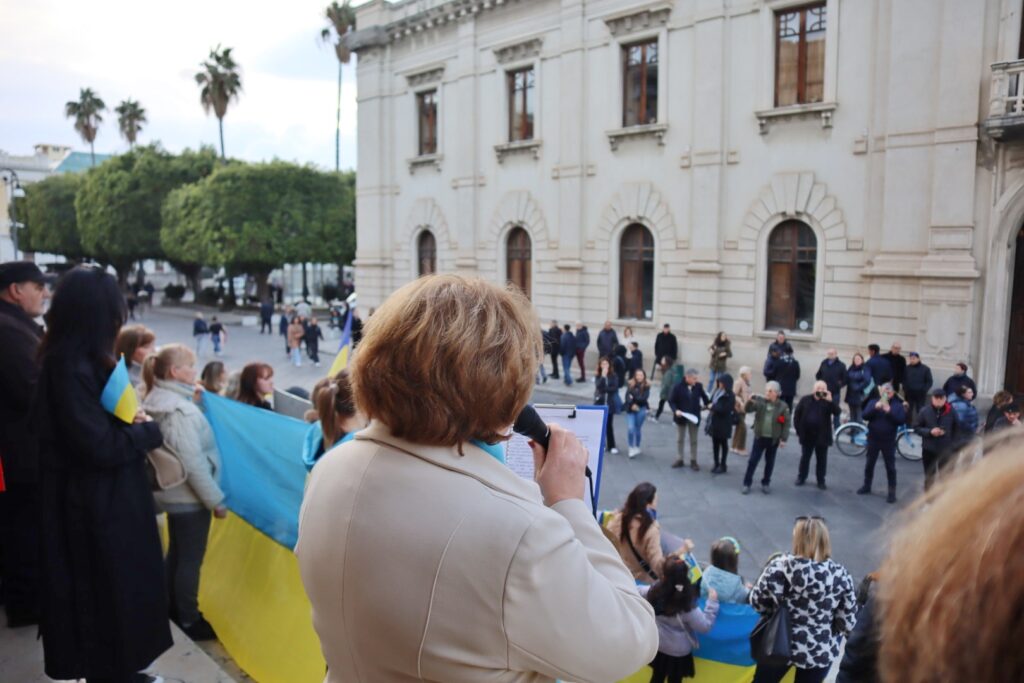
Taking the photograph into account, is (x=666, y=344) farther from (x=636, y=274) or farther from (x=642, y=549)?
(x=642, y=549)

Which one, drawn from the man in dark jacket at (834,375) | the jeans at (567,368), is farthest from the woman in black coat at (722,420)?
the jeans at (567,368)

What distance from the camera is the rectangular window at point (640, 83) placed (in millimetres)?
20000

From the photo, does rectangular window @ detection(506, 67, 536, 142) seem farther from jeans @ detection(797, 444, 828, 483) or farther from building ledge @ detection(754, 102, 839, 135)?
jeans @ detection(797, 444, 828, 483)

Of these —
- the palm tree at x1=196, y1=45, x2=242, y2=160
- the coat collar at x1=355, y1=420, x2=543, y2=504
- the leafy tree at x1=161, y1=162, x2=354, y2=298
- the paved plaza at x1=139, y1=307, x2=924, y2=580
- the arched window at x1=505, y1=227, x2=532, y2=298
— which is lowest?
the paved plaza at x1=139, y1=307, x2=924, y2=580

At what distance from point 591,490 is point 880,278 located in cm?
1581

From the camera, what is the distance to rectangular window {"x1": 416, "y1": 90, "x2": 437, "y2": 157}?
84.7ft

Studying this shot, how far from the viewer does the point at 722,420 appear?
1141 cm

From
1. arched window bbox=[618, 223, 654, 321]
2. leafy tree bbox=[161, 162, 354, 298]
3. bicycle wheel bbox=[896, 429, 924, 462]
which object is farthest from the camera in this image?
leafy tree bbox=[161, 162, 354, 298]

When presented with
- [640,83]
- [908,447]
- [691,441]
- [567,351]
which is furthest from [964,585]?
[640,83]

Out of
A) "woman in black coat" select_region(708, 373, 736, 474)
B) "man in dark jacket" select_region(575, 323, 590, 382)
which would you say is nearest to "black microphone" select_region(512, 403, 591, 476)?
"woman in black coat" select_region(708, 373, 736, 474)

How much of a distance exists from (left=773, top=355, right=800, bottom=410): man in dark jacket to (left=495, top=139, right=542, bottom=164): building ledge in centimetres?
1022

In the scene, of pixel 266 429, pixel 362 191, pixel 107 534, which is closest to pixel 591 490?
pixel 107 534

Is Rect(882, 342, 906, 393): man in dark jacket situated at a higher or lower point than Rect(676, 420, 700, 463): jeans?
higher

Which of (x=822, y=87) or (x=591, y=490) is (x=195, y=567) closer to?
(x=591, y=490)
